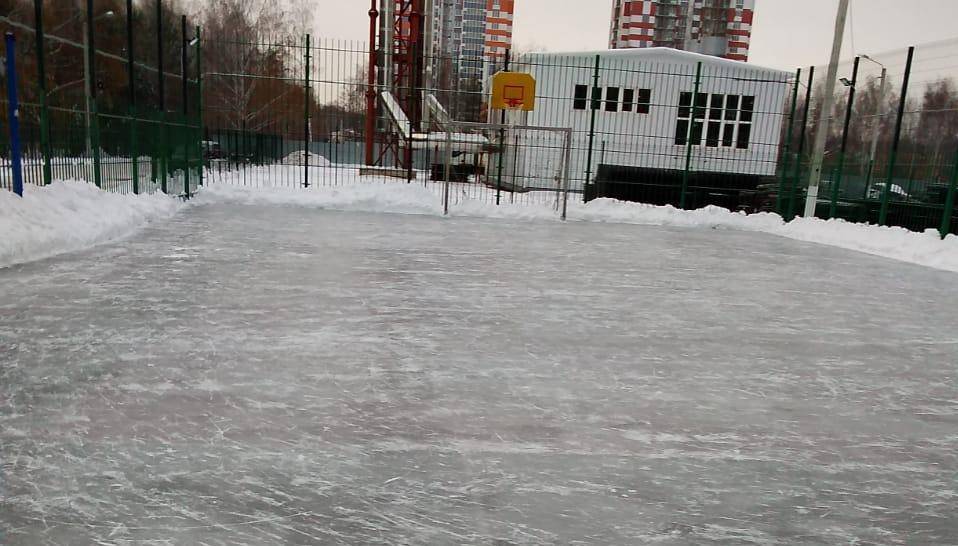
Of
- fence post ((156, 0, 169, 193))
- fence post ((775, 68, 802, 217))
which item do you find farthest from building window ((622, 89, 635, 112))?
fence post ((156, 0, 169, 193))

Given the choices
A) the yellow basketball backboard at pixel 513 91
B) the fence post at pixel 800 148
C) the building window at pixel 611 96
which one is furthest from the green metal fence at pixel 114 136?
the building window at pixel 611 96

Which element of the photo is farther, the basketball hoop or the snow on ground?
the basketball hoop

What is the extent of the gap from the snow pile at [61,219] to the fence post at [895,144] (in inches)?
475

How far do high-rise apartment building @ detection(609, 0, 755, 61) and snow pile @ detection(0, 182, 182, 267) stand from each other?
82.0 metres

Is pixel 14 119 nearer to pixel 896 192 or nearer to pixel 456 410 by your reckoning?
pixel 456 410

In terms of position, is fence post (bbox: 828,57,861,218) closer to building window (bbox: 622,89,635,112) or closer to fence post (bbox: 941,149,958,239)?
fence post (bbox: 941,149,958,239)

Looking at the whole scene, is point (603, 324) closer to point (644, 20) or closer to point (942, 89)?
point (942, 89)

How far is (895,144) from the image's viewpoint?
11.6 metres

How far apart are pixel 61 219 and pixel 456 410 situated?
6199 mm

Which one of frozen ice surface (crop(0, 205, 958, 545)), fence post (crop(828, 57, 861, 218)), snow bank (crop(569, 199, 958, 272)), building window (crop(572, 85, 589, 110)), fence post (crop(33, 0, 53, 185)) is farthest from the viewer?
building window (crop(572, 85, 589, 110))

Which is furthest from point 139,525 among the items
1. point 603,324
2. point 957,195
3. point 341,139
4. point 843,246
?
point 341,139

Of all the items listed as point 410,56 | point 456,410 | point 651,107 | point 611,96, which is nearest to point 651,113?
point 651,107

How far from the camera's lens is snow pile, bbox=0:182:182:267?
630cm

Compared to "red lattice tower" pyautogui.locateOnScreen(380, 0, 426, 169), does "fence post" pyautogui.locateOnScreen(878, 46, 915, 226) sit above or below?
below
